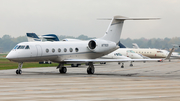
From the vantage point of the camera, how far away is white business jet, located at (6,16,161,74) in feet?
81.3

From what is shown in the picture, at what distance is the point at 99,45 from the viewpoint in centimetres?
2816

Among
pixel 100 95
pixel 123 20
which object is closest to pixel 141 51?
pixel 123 20

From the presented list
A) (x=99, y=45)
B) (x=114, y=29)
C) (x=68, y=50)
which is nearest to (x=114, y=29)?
(x=114, y=29)

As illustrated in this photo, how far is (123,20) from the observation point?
3000 centimetres

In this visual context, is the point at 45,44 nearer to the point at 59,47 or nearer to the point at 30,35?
the point at 59,47

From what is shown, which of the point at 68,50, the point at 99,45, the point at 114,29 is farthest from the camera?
the point at 114,29

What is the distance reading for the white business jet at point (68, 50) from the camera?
81.3 feet

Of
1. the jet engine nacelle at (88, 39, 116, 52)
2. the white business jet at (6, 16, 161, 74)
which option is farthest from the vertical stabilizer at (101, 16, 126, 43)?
the jet engine nacelle at (88, 39, 116, 52)

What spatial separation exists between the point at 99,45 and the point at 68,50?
3096mm

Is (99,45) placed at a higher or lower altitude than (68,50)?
higher

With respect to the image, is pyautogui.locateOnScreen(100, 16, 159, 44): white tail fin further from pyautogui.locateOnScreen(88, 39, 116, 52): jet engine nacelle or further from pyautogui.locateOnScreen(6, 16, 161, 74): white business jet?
pyautogui.locateOnScreen(88, 39, 116, 52): jet engine nacelle

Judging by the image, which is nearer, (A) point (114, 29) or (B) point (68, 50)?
(B) point (68, 50)

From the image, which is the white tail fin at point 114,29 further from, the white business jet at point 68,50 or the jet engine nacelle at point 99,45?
the jet engine nacelle at point 99,45

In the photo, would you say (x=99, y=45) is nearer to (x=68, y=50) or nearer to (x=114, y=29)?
(x=114, y=29)
